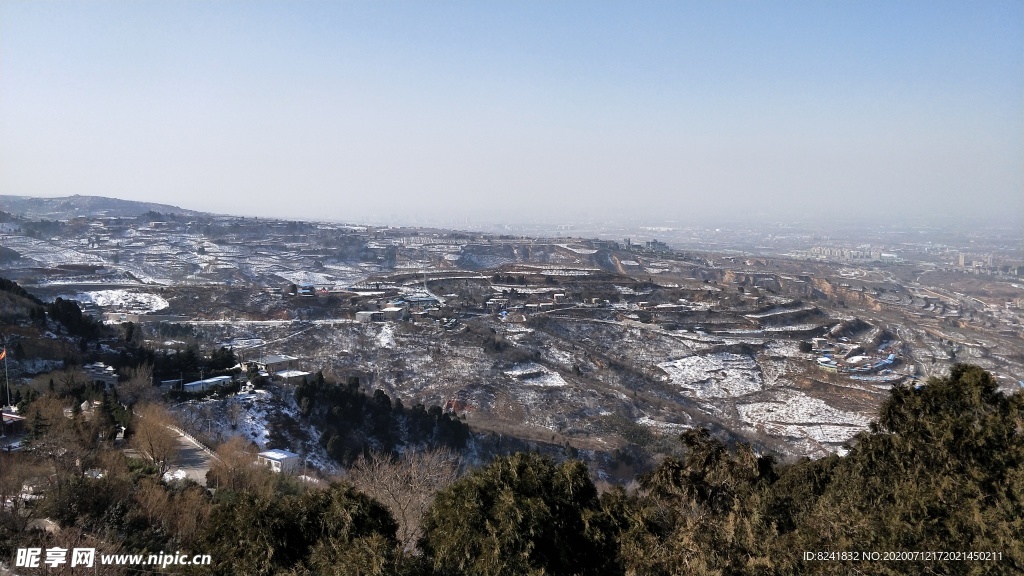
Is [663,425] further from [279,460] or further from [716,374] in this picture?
[279,460]

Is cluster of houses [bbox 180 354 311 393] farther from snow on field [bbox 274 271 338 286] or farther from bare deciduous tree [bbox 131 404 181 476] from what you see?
snow on field [bbox 274 271 338 286]

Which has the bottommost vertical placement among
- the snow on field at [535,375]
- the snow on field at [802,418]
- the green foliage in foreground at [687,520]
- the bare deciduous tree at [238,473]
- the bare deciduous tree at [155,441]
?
the snow on field at [802,418]

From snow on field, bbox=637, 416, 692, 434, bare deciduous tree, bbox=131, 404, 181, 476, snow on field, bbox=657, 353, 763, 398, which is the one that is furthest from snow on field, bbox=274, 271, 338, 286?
bare deciduous tree, bbox=131, 404, 181, 476

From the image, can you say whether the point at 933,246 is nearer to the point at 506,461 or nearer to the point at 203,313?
the point at 203,313

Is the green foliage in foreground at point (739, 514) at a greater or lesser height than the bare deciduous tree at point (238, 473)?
greater

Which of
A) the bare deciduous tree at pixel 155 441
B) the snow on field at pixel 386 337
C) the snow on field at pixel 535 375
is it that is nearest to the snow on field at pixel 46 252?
the snow on field at pixel 386 337

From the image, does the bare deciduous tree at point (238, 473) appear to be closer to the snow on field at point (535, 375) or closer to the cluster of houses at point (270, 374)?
the cluster of houses at point (270, 374)
